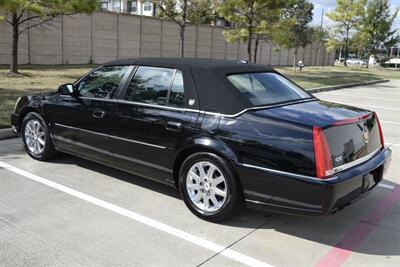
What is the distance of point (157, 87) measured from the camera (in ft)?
15.9

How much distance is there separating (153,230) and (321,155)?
66.0 inches

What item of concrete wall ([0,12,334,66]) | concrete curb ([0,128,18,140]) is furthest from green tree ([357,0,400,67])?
concrete curb ([0,128,18,140])

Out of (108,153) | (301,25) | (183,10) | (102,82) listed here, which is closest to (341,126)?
(108,153)

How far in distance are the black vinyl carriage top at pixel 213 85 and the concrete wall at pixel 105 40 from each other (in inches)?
722

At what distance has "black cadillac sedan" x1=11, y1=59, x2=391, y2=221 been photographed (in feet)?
12.4

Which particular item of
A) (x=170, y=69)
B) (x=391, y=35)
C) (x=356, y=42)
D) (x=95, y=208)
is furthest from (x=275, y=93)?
(x=391, y=35)

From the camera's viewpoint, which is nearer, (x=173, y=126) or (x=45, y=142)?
(x=173, y=126)

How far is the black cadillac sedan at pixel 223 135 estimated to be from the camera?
3.79 meters

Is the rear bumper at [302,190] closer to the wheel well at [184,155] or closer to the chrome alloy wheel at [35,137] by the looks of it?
the wheel well at [184,155]

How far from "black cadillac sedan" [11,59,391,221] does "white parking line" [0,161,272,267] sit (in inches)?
16.0

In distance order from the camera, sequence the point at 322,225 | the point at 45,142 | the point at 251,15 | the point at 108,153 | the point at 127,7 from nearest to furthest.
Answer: the point at 322,225, the point at 108,153, the point at 45,142, the point at 251,15, the point at 127,7

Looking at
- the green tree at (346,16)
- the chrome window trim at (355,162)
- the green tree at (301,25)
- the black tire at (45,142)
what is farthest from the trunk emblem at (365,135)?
the green tree at (346,16)

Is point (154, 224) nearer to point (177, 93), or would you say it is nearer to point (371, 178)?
point (177, 93)

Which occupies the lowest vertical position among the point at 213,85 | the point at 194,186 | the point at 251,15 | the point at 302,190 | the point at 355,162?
the point at 194,186
